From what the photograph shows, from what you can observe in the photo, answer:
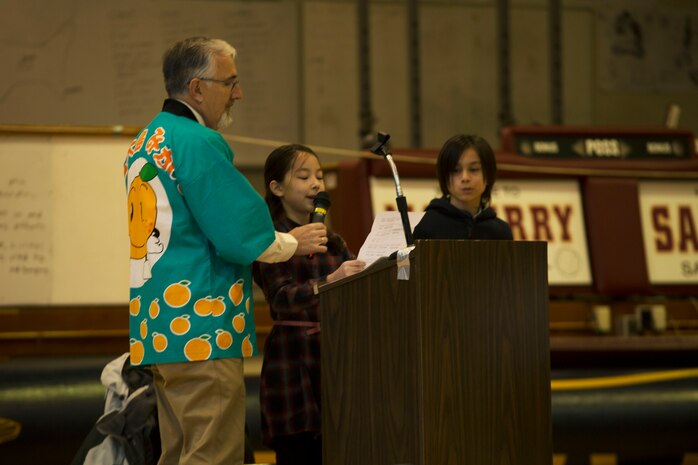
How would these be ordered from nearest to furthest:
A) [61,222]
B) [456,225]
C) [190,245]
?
[190,245]
[456,225]
[61,222]

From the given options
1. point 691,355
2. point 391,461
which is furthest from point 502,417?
point 691,355

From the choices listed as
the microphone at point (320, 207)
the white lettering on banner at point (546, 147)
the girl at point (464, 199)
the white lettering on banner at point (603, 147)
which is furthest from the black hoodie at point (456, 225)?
the white lettering on banner at point (603, 147)

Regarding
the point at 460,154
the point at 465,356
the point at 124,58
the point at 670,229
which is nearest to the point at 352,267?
the point at 465,356

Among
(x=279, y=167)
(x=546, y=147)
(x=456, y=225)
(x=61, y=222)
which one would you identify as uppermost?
(x=546, y=147)

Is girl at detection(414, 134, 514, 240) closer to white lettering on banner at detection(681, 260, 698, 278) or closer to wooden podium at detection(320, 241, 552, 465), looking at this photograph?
wooden podium at detection(320, 241, 552, 465)

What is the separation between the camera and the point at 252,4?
6.67 metres

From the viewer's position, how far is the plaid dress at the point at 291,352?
2.74m

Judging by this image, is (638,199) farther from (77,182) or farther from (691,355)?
(77,182)

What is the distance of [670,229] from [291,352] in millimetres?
3214

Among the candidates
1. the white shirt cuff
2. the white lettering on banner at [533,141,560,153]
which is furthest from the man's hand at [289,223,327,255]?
the white lettering on banner at [533,141,560,153]

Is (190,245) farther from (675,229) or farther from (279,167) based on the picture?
(675,229)

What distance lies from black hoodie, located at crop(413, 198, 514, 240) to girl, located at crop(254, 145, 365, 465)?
0.38m

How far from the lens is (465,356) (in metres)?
2.06

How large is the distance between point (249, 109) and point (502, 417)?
4.80 m
